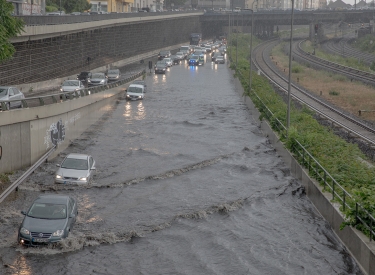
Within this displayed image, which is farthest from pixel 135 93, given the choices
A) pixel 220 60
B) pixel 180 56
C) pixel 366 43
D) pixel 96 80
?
pixel 366 43

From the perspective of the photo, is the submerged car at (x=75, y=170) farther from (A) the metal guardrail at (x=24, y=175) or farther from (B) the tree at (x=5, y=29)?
(B) the tree at (x=5, y=29)

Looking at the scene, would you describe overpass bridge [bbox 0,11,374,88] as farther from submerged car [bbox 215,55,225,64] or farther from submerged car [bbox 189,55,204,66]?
submerged car [bbox 189,55,204,66]

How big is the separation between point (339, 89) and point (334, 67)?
78.2 feet

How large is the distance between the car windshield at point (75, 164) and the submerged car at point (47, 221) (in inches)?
237

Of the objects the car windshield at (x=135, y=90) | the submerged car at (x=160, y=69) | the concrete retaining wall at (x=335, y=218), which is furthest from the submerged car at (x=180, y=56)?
the concrete retaining wall at (x=335, y=218)

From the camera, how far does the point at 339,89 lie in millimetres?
65000

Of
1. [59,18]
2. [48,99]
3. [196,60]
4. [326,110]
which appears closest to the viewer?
[48,99]

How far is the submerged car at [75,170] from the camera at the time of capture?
27203 mm

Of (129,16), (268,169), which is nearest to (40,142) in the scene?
(268,169)

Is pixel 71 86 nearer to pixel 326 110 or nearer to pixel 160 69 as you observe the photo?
pixel 326 110

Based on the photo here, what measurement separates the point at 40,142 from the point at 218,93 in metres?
37.3

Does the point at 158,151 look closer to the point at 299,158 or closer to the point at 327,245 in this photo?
the point at 299,158

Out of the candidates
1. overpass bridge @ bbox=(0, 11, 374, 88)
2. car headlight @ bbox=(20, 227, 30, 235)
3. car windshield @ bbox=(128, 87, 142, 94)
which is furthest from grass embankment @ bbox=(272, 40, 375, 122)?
car headlight @ bbox=(20, 227, 30, 235)

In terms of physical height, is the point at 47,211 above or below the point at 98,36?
below
